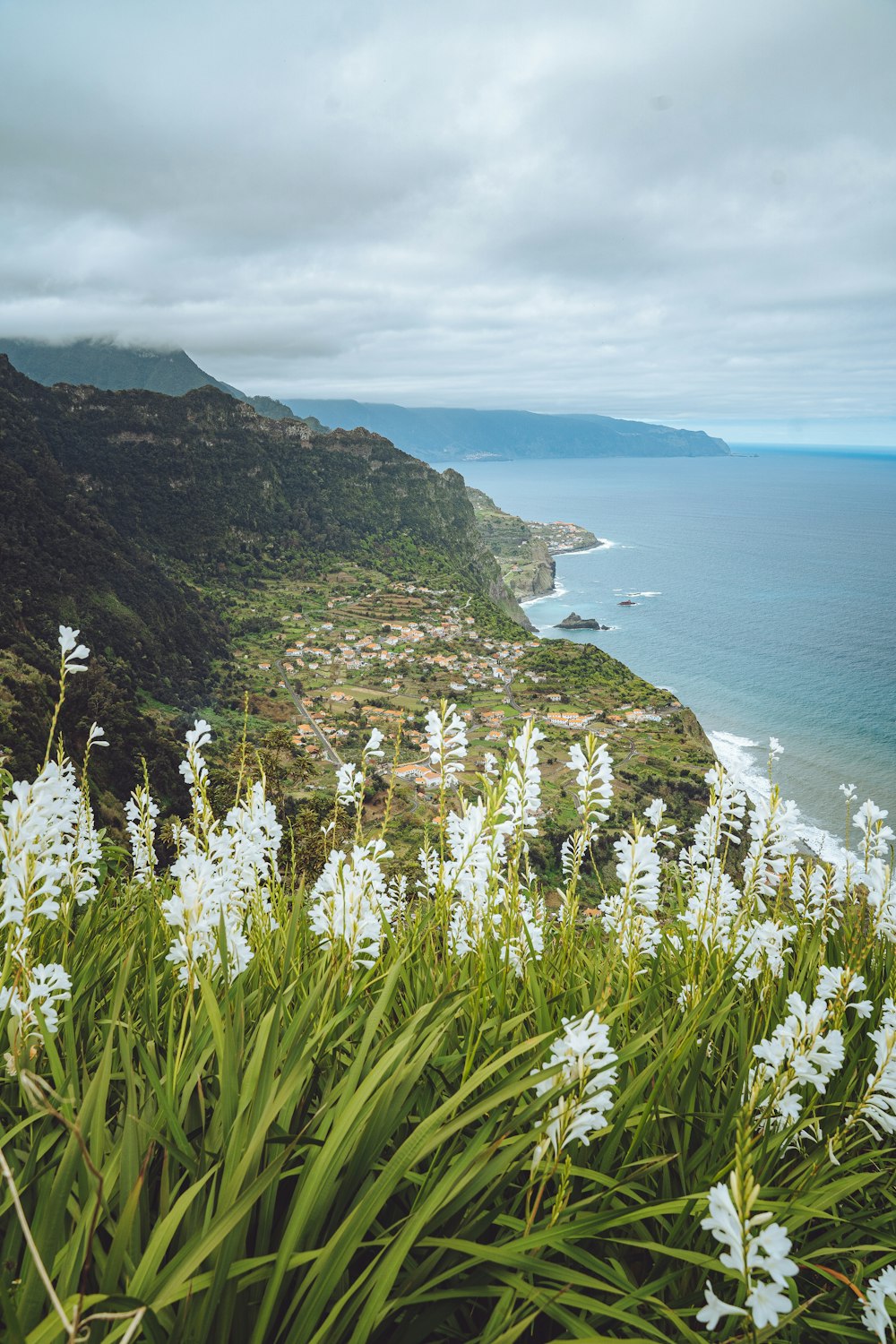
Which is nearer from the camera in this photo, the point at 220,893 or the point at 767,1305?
the point at 767,1305

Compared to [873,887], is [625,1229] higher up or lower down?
lower down

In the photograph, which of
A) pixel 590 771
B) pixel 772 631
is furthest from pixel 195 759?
pixel 772 631

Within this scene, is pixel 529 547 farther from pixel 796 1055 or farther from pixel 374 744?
pixel 796 1055

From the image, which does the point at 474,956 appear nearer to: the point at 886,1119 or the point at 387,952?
the point at 387,952

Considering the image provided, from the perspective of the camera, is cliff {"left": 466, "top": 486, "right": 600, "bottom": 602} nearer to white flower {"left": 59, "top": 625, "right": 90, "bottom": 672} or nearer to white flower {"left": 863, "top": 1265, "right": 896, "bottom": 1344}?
white flower {"left": 59, "top": 625, "right": 90, "bottom": 672}

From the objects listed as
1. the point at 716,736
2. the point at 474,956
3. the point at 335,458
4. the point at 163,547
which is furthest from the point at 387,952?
the point at 335,458

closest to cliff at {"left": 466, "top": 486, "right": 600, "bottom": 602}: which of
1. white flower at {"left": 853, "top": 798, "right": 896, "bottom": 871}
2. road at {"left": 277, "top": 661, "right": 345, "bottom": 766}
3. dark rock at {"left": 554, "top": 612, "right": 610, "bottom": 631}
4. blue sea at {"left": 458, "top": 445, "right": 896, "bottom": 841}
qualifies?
blue sea at {"left": 458, "top": 445, "right": 896, "bottom": 841}

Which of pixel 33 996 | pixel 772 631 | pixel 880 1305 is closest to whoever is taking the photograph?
pixel 880 1305
